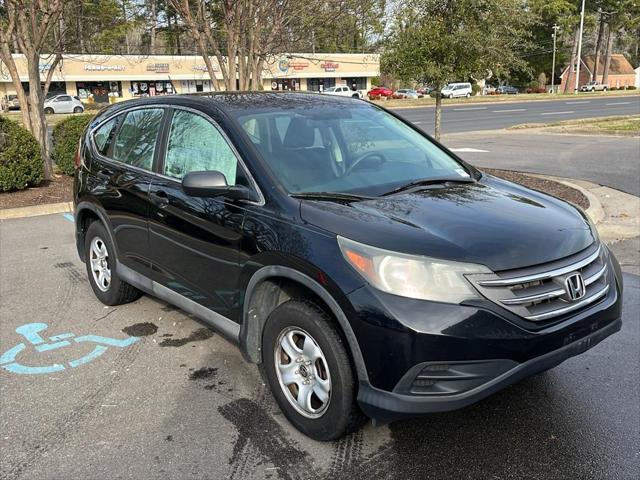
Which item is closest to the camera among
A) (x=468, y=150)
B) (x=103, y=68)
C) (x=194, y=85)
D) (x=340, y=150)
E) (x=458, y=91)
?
(x=340, y=150)

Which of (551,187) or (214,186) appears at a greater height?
(214,186)

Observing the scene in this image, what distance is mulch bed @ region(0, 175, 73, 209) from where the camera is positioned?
9.25 metres

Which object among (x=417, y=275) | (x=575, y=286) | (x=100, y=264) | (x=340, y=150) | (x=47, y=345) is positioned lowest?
(x=47, y=345)

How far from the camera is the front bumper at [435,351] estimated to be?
2.49 m

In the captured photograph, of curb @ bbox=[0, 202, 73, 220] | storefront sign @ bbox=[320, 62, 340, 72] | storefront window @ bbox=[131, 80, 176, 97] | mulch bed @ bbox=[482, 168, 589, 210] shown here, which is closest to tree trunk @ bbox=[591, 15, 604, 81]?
storefront sign @ bbox=[320, 62, 340, 72]

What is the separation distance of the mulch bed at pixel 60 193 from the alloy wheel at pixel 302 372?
6374 millimetres

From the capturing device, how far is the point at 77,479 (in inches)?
109

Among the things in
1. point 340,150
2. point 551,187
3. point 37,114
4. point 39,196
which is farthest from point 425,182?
point 37,114

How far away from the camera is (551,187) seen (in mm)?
9328

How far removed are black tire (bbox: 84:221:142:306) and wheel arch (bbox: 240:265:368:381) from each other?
1.88 metres

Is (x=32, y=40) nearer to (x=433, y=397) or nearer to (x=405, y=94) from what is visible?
(x=433, y=397)

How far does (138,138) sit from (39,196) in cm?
612

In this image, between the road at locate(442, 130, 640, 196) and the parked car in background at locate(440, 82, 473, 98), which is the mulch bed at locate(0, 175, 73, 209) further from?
the parked car in background at locate(440, 82, 473, 98)

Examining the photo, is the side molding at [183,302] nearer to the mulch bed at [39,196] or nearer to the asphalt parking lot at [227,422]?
the asphalt parking lot at [227,422]
